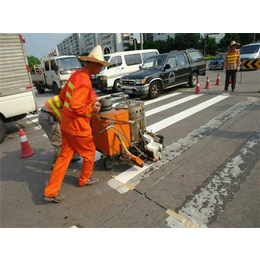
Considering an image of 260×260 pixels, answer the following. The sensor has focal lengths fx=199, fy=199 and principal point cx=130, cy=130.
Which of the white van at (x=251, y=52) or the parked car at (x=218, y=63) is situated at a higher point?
the white van at (x=251, y=52)

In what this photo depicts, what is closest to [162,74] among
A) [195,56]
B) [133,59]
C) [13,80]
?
[195,56]

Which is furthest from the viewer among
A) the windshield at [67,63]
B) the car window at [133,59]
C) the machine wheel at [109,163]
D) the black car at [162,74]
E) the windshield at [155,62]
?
the windshield at [67,63]

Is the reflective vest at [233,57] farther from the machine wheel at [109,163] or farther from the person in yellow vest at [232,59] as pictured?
the machine wheel at [109,163]

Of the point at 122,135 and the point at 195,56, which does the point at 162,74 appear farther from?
the point at 122,135

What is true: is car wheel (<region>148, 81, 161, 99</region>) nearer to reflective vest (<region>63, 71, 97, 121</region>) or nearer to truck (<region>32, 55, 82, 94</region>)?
truck (<region>32, 55, 82, 94</region>)

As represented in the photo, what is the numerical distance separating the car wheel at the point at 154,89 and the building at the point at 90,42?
58951 millimetres

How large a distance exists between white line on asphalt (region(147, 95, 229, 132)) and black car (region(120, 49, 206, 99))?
2233 millimetres

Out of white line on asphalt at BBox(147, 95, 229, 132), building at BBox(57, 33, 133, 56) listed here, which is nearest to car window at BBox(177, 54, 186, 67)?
white line on asphalt at BBox(147, 95, 229, 132)

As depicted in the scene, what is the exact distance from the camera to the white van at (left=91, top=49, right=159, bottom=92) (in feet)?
36.2

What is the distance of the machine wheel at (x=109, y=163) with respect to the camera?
11.8 ft

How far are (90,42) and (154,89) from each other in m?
124

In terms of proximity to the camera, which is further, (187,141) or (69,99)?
(187,141)

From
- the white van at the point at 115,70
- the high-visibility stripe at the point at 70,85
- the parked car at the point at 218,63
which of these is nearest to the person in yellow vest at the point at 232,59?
the white van at the point at 115,70

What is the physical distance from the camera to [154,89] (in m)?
8.84
